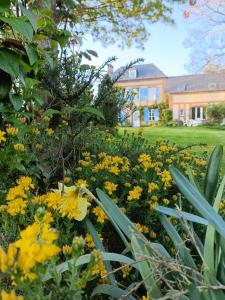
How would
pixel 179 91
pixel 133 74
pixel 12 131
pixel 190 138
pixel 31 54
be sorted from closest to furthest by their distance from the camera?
pixel 31 54 → pixel 12 131 → pixel 190 138 → pixel 179 91 → pixel 133 74

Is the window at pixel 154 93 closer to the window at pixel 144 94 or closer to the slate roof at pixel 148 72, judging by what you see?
the window at pixel 144 94

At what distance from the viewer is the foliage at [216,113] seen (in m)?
27.6

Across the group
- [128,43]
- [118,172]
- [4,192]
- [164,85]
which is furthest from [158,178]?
[164,85]

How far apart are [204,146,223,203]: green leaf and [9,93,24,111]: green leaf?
2.64 ft

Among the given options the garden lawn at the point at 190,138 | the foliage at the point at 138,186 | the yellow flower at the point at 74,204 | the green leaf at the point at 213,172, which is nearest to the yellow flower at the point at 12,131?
the foliage at the point at 138,186

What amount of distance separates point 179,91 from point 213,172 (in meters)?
36.8

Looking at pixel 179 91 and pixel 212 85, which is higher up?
pixel 212 85

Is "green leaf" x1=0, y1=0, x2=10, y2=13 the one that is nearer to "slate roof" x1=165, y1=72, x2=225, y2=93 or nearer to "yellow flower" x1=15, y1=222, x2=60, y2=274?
"yellow flower" x1=15, y1=222, x2=60, y2=274

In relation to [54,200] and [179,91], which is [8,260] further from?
[179,91]

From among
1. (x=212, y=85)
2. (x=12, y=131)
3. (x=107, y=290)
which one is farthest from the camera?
(x=212, y=85)

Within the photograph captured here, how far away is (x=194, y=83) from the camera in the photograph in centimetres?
3841

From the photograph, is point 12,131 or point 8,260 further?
point 12,131

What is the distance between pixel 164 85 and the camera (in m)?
38.4

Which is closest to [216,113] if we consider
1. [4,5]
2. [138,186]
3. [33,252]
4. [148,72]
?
[148,72]
